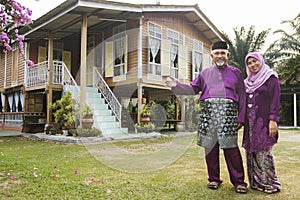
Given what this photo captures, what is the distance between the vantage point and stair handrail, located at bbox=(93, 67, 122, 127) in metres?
8.83

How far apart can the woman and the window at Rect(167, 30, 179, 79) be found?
7.72m

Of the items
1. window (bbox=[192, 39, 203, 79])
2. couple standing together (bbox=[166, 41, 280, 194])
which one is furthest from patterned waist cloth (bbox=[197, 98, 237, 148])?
window (bbox=[192, 39, 203, 79])

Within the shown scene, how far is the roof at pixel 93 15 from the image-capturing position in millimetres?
7875

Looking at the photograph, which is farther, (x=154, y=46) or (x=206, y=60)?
(x=206, y=60)

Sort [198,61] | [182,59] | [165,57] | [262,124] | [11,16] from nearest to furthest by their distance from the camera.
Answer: [262,124]
[11,16]
[165,57]
[182,59]
[198,61]

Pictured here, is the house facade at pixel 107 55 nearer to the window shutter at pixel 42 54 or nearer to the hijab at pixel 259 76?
the window shutter at pixel 42 54

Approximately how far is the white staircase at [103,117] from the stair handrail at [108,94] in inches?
5.7

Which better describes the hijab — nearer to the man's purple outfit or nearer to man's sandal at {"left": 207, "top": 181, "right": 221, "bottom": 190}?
the man's purple outfit

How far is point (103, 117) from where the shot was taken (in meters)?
8.46

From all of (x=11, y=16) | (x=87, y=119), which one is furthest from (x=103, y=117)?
(x=11, y=16)

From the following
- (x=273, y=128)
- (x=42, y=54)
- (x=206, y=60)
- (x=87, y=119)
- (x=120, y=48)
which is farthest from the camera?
(x=206, y=60)

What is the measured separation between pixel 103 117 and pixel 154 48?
3.11m

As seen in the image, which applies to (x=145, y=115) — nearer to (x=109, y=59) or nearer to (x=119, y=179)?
(x=109, y=59)

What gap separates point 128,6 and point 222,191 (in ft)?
22.6
